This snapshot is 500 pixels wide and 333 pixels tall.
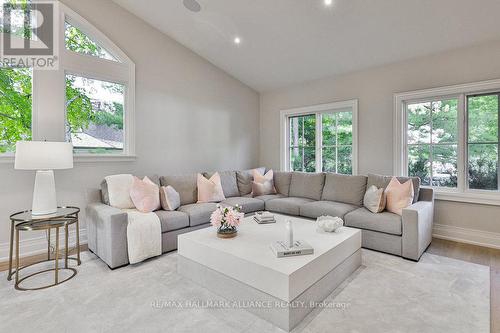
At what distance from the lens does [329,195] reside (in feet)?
13.4

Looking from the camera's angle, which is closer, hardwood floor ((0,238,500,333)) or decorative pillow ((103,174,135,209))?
hardwood floor ((0,238,500,333))

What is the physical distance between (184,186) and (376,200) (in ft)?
8.54

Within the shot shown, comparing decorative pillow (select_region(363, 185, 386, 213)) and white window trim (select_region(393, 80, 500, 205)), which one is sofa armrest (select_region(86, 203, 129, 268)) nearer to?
decorative pillow (select_region(363, 185, 386, 213))

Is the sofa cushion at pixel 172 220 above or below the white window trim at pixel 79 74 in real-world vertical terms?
below

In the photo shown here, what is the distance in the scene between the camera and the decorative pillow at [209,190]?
12.8ft

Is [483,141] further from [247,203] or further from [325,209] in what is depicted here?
[247,203]

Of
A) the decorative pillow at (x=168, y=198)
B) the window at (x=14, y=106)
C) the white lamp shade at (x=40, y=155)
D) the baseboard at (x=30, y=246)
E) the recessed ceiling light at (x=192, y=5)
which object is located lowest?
the baseboard at (x=30, y=246)

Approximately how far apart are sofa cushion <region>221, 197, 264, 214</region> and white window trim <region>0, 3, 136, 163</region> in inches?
62.6

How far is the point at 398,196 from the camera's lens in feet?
10.6

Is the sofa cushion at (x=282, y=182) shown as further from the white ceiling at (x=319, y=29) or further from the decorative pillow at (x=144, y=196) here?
the decorative pillow at (x=144, y=196)

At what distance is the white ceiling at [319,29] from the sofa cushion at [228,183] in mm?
2053

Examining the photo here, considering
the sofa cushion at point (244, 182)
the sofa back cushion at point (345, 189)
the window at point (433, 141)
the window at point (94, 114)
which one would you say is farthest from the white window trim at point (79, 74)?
the window at point (433, 141)

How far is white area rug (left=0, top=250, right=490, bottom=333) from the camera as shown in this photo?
1.80 meters

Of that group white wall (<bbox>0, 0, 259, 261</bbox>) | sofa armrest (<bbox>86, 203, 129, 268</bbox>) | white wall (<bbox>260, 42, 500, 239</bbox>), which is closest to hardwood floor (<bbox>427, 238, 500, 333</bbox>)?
white wall (<bbox>260, 42, 500, 239</bbox>)
